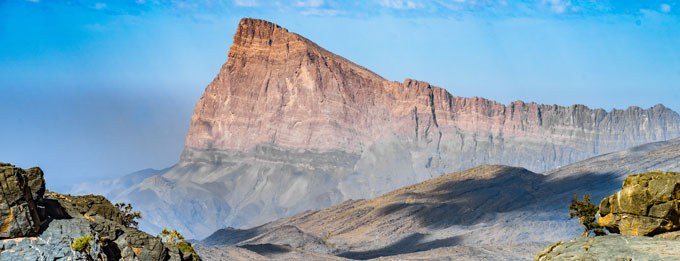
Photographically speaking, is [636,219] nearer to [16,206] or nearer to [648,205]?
[648,205]

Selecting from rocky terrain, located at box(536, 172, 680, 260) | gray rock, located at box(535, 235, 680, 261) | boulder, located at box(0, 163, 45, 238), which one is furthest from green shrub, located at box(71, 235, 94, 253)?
gray rock, located at box(535, 235, 680, 261)

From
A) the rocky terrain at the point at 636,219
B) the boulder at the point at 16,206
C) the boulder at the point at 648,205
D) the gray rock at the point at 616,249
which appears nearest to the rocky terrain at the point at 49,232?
the boulder at the point at 16,206

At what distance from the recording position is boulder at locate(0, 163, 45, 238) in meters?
41.2

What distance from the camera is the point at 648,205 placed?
1411 inches

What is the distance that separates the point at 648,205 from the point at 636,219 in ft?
2.22

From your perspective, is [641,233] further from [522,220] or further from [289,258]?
[522,220]

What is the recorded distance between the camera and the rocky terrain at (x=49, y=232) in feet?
136

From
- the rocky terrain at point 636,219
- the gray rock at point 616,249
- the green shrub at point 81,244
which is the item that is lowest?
the green shrub at point 81,244

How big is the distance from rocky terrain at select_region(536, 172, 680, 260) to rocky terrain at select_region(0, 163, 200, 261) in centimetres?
2056

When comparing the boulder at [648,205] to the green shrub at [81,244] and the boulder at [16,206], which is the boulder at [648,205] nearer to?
the green shrub at [81,244]

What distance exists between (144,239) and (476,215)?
502 feet

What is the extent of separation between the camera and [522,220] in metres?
179

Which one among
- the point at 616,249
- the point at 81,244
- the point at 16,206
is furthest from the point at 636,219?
the point at 16,206

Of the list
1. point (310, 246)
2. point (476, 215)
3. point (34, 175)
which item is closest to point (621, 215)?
point (34, 175)
